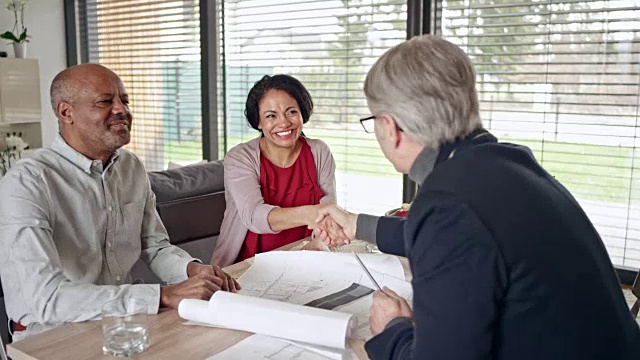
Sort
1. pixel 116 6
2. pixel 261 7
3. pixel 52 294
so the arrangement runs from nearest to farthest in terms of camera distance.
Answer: pixel 52 294
pixel 261 7
pixel 116 6

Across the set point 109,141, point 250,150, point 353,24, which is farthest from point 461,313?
point 353,24

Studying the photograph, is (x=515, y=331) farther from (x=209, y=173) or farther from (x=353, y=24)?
(x=353, y=24)

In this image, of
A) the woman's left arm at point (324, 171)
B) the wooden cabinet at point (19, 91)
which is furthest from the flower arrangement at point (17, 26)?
the woman's left arm at point (324, 171)

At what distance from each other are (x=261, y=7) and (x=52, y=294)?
9.78 ft

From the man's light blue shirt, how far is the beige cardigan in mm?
344

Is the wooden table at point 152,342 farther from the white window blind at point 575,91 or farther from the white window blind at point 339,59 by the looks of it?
the white window blind at point 339,59

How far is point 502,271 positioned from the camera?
0.85 metres

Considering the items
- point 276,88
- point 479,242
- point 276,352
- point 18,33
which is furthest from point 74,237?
point 18,33

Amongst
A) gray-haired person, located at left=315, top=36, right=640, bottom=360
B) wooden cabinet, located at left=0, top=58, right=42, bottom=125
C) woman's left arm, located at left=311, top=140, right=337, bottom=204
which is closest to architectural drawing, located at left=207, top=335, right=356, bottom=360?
gray-haired person, located at left=315, top=36, right=640, bottom=360

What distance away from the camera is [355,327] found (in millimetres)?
1254

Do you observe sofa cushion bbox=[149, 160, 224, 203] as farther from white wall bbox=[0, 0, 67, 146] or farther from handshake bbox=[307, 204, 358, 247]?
white wall bbox=[0, 0, 67, 146]

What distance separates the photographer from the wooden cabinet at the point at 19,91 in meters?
4.83

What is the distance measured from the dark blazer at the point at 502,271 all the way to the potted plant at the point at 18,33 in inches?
190

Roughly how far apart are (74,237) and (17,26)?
13.5ft
